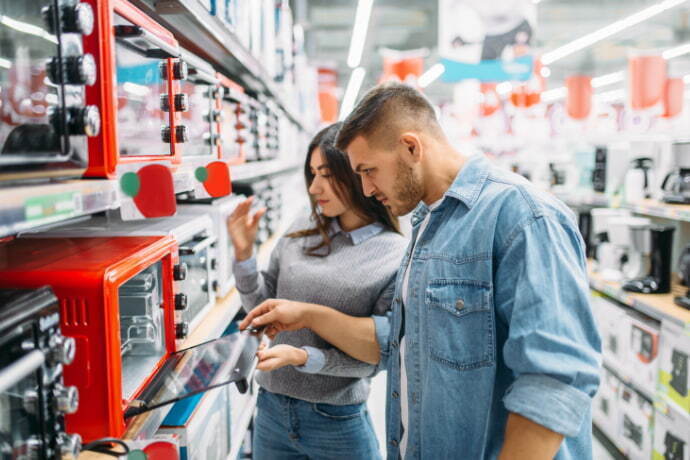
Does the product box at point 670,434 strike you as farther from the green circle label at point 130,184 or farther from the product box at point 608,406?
the green circle label at point 130,184

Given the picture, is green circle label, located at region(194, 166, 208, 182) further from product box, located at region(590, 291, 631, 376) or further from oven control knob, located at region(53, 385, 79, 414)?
product box, located at region(590, 291, 631, 376)

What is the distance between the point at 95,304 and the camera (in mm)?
959

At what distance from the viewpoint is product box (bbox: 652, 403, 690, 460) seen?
9.40 feet

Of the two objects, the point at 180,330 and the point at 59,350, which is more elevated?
the point at 59,350

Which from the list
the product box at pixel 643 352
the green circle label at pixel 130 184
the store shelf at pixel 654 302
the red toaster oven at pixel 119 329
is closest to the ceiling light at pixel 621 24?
the store shelf at pixel 654 302

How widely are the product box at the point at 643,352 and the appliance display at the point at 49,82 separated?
3.32 m

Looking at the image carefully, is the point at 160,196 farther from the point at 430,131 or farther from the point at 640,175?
the point at 640,175

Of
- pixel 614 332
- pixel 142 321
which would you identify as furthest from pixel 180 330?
pixel 614 332

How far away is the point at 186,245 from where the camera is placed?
5.60 ft

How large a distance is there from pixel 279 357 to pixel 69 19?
3.69ft

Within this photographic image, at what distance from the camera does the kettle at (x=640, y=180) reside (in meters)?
4.03

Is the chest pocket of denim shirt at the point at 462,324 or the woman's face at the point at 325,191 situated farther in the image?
the woman's face at the point at 325,191

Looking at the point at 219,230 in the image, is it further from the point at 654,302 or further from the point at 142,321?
the point at 654,302

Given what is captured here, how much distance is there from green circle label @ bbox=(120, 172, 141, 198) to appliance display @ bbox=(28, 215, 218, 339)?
47cm
